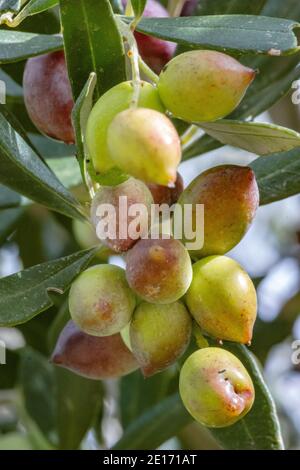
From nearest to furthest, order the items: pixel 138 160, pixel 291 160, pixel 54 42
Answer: pixel 138 160 < pixel 54 42 < pixel 291 160

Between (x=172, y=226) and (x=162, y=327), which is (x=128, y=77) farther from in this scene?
(x=162, y=327)

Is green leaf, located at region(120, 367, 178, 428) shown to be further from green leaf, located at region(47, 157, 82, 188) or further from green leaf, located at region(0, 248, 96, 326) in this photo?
green leaf, located at region(0, 248, 96, 326)

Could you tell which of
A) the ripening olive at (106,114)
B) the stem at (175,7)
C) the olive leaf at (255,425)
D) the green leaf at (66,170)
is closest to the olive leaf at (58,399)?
the green leaf at (66,170)

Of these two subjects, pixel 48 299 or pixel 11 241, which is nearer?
pixel 48 299

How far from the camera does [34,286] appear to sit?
925mm

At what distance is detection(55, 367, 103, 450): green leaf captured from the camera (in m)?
1.55

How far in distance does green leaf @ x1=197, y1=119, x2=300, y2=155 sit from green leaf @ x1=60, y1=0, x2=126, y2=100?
100mm

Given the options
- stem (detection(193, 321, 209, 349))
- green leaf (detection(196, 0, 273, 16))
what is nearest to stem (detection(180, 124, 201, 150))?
green leaf (detection(196, 0, 273, 16))

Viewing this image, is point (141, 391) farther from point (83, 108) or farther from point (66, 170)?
point (83, 108)

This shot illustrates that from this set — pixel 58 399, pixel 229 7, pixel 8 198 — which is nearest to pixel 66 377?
pixel 58 399

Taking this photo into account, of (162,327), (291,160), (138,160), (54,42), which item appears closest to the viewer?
(138,160)

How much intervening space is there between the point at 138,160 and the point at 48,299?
268 millimetres
